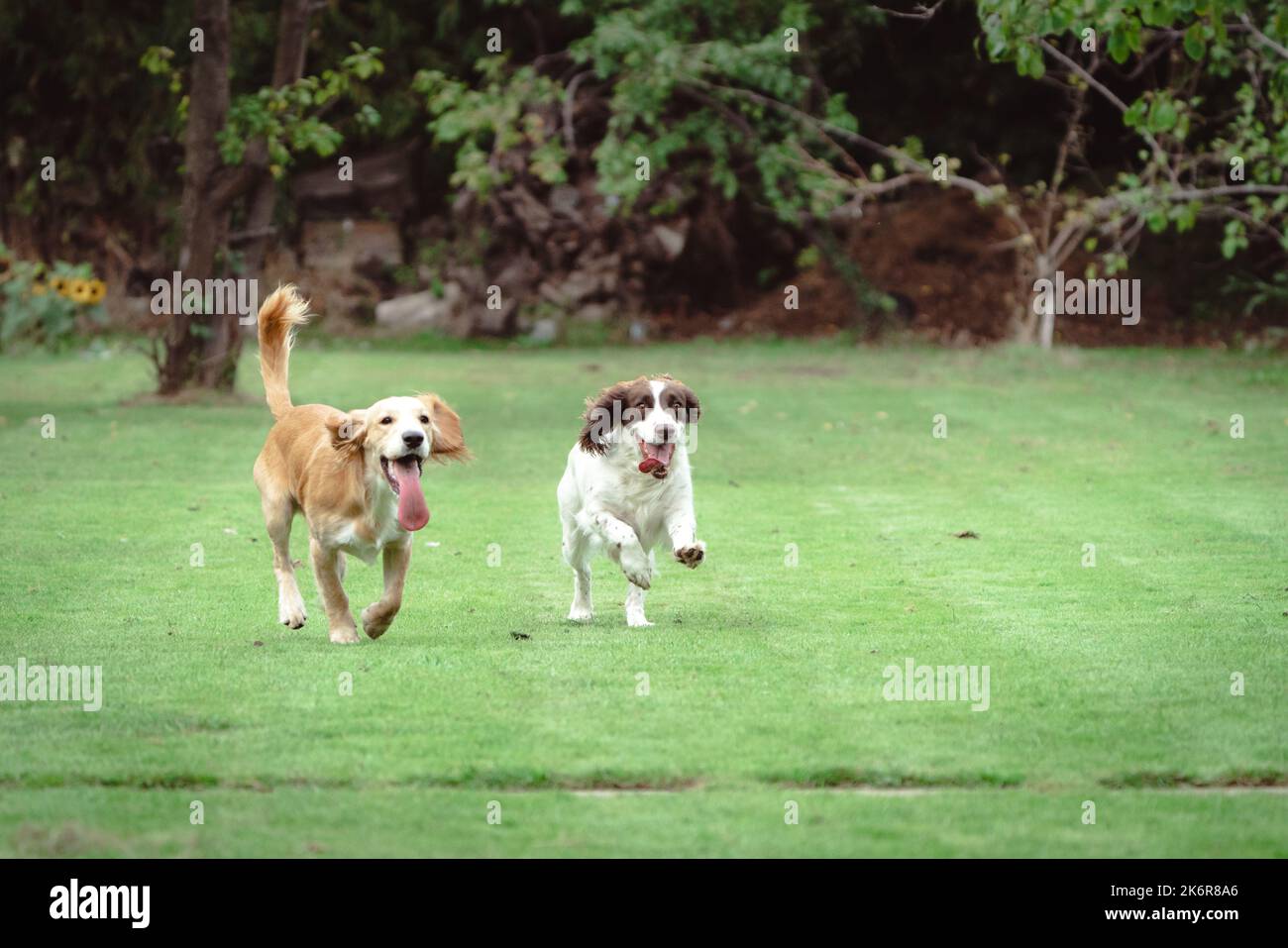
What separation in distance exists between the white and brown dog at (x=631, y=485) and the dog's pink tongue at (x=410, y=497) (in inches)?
42.4

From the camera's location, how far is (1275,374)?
81.3 feet

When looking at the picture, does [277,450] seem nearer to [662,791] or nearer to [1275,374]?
[662,791]

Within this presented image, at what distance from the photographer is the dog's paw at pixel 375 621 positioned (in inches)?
337

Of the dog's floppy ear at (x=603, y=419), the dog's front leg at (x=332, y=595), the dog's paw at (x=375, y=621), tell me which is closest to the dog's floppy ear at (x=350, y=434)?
the dog's front leg at (x=332, y=595)

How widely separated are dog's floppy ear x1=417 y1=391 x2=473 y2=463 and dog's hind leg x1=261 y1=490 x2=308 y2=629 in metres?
0.99

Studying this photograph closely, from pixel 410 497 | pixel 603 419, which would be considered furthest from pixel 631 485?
pixel 410 497

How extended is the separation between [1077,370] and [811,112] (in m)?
7.90

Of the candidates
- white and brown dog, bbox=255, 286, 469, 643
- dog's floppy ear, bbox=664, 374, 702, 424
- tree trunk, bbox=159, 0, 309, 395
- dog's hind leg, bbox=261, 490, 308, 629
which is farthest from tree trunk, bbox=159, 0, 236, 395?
dog's floppy ear, bbox=664, 374, 702, 424

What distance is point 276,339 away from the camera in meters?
10.1

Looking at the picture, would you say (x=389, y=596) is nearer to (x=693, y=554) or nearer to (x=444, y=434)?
(x=444, y=434)

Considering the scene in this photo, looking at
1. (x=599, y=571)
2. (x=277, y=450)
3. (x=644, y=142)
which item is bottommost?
(x=599, y=571)

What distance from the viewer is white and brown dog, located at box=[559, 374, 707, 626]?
9.07m

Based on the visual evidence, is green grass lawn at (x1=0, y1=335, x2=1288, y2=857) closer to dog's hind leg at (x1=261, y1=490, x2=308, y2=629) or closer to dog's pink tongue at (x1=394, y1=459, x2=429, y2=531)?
dog's hind leg at (x1=261, y1=490, x2=308, y2=629)

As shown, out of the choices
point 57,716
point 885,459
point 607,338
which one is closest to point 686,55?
point 607,338
